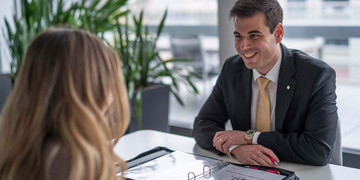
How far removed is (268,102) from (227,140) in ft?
1.06

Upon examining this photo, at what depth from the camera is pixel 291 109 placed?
6.46 ft

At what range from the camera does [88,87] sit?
1027 mm

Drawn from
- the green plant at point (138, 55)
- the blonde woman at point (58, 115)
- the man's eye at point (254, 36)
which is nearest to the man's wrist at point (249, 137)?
the man's eye at point (254, 36)

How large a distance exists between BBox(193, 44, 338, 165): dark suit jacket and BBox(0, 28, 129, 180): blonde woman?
0.94 m

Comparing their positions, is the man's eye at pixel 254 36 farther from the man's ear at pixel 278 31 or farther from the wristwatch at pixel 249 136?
the wristwatch at pixel 249 136

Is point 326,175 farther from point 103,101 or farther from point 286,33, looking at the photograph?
point 286,33

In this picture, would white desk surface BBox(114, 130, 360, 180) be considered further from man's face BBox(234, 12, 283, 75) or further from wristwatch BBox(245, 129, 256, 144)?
man's face BBox(234, 12, 283, 75)

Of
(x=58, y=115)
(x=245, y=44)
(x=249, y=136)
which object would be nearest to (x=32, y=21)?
(x=245, y=44)

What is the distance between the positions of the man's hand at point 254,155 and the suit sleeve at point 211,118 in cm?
21

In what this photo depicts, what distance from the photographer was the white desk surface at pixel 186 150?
1.58m

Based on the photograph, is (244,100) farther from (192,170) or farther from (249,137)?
(192,170)

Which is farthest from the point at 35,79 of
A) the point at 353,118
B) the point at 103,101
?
the point at 353,118

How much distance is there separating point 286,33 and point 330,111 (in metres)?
1.82

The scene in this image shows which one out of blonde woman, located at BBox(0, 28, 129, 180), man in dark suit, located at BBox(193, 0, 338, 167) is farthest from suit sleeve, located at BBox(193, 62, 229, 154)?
blonde woman, located at BBox(0, 28, 129, 180)
